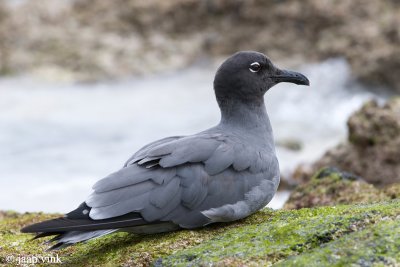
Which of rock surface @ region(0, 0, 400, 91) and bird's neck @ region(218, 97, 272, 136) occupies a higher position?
rock surface @ region(0, 0, 400, 91)

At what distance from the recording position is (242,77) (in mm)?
7129

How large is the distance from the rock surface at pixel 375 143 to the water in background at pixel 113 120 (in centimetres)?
290

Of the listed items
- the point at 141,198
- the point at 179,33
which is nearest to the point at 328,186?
the point at 141,198

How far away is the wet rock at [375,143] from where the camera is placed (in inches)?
421

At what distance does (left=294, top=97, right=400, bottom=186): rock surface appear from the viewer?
10.7 m

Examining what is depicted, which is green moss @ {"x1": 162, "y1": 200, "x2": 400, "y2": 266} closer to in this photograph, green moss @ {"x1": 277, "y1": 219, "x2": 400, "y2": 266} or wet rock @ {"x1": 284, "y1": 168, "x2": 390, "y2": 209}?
green moss @ {"x1": 277, "y1": 219, "x2": 400, "y2": 266}

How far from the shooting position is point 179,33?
20.3 m

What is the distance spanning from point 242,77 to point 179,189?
5.61 ft

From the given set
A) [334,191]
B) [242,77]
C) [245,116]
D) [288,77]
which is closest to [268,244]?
[245,116]

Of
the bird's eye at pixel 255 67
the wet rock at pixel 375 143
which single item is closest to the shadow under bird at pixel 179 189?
the bird's eye at pixel 255 67

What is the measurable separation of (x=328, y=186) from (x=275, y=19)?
36.6 ft

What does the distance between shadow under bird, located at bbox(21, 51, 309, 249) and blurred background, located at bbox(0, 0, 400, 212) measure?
8.35m

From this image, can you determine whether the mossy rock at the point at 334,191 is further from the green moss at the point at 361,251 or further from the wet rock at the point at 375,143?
the green moss at the point at 361,251

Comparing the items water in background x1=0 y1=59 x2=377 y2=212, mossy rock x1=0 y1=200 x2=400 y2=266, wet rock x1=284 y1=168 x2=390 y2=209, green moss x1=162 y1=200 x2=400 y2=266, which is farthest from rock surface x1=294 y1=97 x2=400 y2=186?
green moss x1=162 y1=200 x2=400 y2=266
